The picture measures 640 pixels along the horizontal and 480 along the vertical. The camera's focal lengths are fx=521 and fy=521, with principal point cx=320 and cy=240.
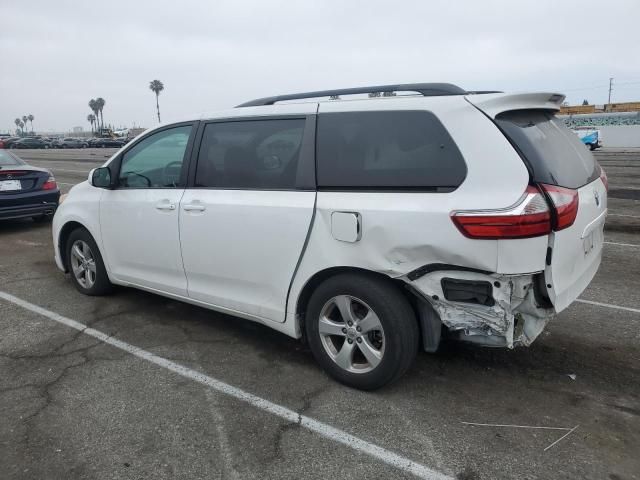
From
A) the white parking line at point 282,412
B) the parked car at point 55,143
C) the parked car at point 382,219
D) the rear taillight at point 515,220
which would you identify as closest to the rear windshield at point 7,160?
the white parking line at point 282,412

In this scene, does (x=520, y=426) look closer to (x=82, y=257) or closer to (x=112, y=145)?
(x=82, y=257)

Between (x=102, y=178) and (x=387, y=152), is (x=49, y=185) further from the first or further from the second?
(x=387, y=152)

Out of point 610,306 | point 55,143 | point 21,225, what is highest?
point 55,143

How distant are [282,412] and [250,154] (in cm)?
181

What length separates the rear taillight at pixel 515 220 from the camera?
8.93ft

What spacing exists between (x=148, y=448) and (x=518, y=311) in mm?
2179

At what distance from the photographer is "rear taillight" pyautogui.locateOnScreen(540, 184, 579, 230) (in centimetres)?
281

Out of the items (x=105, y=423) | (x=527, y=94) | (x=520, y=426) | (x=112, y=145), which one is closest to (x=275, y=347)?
(x=105, y=423)

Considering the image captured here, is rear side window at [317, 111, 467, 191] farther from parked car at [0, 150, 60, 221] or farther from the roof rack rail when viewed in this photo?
parked car at [0, 150, 60, 221]

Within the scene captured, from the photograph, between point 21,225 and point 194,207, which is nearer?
point 194,207

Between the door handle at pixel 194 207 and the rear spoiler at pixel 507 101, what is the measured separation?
203 cm

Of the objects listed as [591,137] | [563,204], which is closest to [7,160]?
[563,204]

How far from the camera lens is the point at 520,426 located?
2984mm

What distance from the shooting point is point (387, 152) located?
10.5 feet
